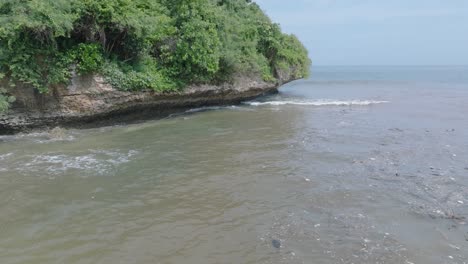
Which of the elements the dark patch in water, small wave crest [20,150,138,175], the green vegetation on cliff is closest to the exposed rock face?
the green vegetation on cliff

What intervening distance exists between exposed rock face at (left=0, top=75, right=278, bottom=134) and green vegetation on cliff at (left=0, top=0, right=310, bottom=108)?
0.38 metres

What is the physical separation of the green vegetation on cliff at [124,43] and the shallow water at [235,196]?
2224 millimetres

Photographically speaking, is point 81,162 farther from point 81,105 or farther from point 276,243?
point 276,243

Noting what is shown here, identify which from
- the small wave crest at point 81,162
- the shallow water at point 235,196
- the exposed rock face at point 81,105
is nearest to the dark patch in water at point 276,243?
the shallow water at point 235,196

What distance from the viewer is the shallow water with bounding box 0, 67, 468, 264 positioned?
17.2 feet

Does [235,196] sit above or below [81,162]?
below

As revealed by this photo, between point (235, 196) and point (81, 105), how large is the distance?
27.3 ft

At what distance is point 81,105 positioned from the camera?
13.3 meters

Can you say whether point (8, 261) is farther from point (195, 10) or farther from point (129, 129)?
point (195, 10)

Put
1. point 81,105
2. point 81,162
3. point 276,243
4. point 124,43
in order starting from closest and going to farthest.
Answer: point 276,243 < point 81,162 < point 81,105 < point 124,43

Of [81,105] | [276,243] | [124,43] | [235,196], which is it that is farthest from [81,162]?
Result: [124,43]

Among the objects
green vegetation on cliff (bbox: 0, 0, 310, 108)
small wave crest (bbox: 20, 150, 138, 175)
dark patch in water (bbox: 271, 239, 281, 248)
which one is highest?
green vegetation on cliff (bbox: 0, 0, 310, 108)

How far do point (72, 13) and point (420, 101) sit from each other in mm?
18768

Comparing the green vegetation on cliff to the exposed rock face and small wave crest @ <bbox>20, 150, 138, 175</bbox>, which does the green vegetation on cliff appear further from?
small wave crest @ <bbox>20, 150, 138, 175</bbox>
